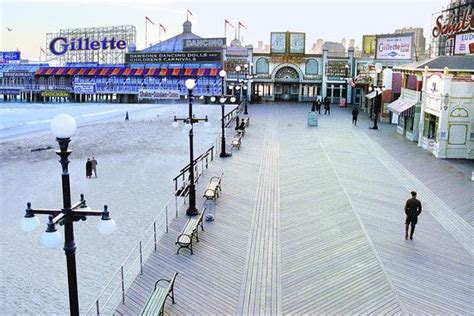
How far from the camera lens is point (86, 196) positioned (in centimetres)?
1920

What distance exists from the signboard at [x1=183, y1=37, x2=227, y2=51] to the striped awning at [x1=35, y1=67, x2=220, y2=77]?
3.50m

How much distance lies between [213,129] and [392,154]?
15905 mm

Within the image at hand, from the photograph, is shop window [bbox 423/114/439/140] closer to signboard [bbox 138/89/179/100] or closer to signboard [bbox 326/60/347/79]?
signboard [bbox 326/60/347/79]

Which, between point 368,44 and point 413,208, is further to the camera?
point 368,44

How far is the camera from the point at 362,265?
11.6 m

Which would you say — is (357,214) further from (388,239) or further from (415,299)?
(415,299)

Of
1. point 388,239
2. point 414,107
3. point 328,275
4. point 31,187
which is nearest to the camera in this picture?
point 328,275

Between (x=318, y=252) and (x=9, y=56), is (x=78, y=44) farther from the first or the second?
(x=318, y=252)

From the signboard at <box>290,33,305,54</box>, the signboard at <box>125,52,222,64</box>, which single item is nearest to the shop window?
the signboard at <box>290,33,305,54</box>

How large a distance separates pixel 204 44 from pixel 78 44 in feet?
88.0

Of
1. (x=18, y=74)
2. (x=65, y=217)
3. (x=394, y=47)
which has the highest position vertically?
(x=394, y=47)

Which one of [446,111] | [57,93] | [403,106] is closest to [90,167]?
[446,111]

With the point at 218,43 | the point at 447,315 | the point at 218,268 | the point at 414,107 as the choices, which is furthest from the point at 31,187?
the point at 218,43

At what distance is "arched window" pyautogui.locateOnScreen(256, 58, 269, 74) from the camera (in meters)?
63.7
